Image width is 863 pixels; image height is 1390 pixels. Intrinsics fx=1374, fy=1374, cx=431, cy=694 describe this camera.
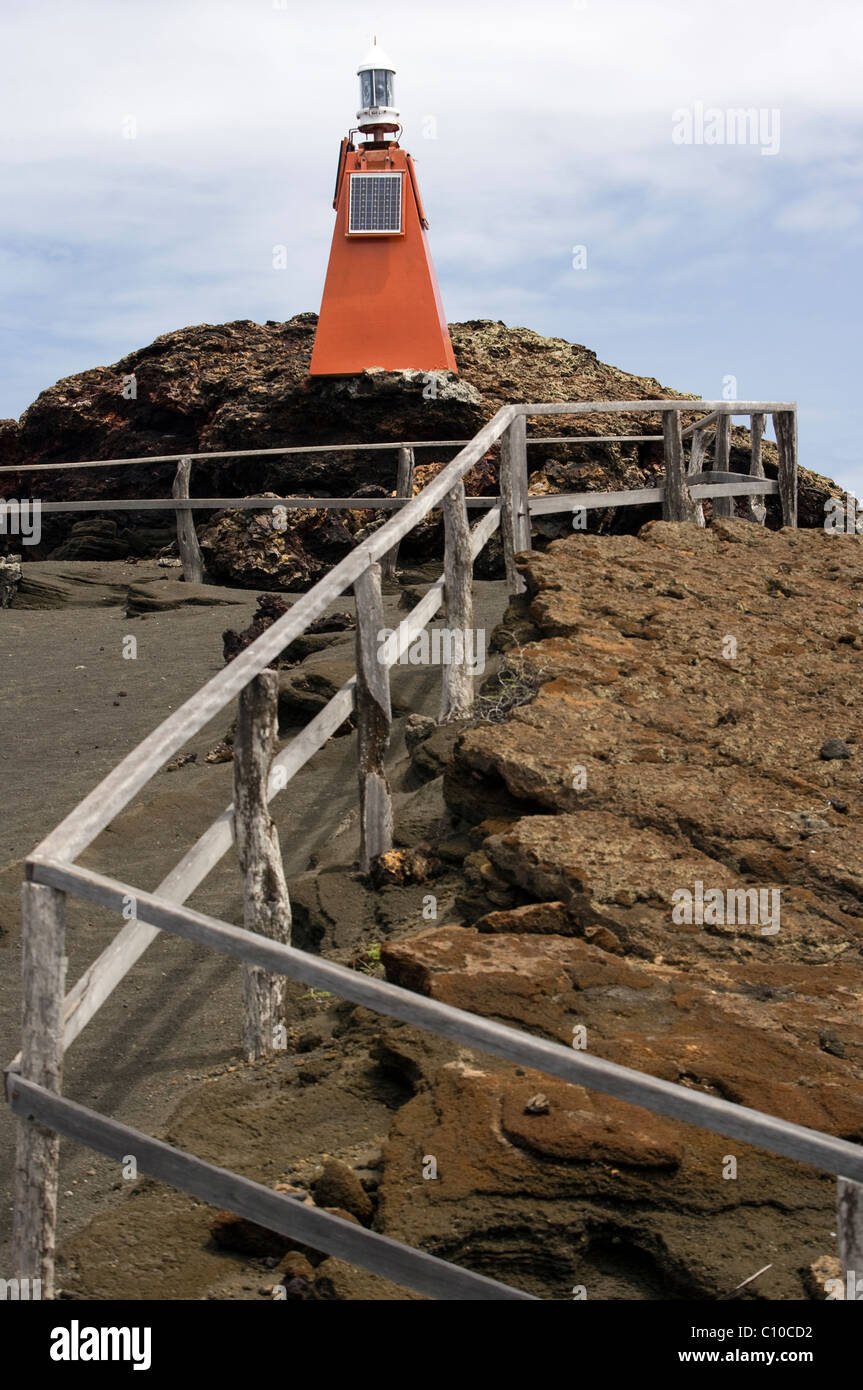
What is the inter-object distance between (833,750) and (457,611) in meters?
2.18

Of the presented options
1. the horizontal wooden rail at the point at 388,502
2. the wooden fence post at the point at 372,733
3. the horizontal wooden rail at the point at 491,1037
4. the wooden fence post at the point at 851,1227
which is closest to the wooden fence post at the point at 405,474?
the horizontal wooden rail at the point at 388,502

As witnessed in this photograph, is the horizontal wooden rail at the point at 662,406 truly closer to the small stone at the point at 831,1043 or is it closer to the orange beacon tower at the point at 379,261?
the orange beacon tower at the point at 379,261

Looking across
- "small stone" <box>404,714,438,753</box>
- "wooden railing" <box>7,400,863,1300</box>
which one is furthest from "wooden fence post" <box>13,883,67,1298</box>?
"small stone" <box>404,714,438,753</box>

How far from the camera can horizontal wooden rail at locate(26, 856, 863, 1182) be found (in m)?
2.57

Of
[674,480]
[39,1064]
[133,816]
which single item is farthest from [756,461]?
[39,1064]

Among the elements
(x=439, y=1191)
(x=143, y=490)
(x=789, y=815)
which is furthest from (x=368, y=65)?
(x=439, y=1191)

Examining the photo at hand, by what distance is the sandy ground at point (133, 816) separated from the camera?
15.4ft

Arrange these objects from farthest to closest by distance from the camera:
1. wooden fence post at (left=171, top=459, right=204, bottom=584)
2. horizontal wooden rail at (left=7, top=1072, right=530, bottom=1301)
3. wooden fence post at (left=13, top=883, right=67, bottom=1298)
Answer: wooden fence post at (left=171, top=459, right=204, bottom=584) < wooden fence post at (left=13, top=883, right=67, bottom=1298) < horizontal wooden rail at (left=7, top=1072, right=530, bottom=1301)

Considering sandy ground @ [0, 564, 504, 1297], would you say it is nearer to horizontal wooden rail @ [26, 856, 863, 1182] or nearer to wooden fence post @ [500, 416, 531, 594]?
wooden fence post @ [500, 416, 531, 594]

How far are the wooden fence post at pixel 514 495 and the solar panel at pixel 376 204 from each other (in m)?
7.50

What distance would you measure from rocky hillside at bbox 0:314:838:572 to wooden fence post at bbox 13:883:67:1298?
10339mm

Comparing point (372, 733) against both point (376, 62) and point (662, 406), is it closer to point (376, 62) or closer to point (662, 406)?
point (662, 406)
